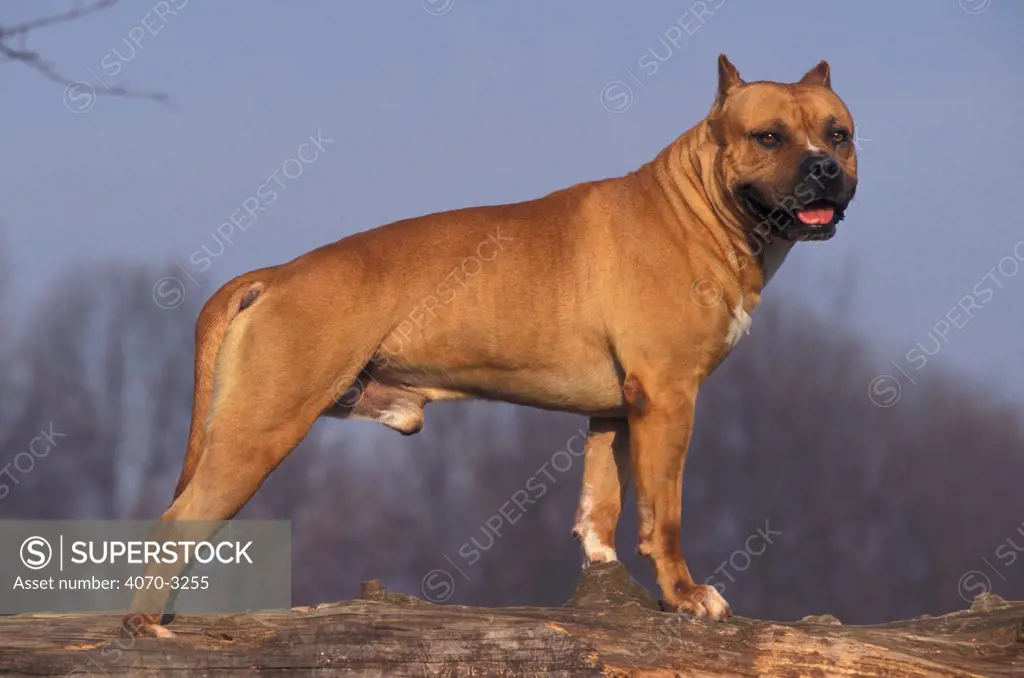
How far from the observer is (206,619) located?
6.11m

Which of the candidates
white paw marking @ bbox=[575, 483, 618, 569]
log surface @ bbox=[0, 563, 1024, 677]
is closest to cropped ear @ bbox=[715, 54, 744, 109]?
white paw marking @ bbox=[575, 483, 618, 569]

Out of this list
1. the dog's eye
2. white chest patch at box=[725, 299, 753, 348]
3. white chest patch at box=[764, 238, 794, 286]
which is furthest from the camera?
white chest patch at box=[764, 238, 794, 286]

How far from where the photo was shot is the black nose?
21.1 feet

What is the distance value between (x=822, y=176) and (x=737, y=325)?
3.43ft

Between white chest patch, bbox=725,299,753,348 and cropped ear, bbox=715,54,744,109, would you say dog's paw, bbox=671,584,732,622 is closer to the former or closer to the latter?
white chest patch, bbox=725,299,753,348

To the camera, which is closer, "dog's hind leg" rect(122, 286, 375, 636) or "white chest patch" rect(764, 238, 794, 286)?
"dog's hind leg" rect(122, 286, 375, 636)

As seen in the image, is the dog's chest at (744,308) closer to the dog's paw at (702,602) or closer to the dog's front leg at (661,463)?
the dog's front leg at (661,463)

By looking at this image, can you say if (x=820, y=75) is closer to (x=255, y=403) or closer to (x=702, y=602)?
(x=702, y=602)

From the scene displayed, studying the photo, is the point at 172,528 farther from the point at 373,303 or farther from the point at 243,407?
the point at 373,303

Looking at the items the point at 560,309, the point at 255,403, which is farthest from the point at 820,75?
the point at 255,403

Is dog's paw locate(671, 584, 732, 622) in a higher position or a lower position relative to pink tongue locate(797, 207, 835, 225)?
lower

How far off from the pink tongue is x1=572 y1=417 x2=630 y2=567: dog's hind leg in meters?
1.82

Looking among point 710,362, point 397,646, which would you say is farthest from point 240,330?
point 710,362

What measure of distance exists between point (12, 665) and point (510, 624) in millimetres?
2306
